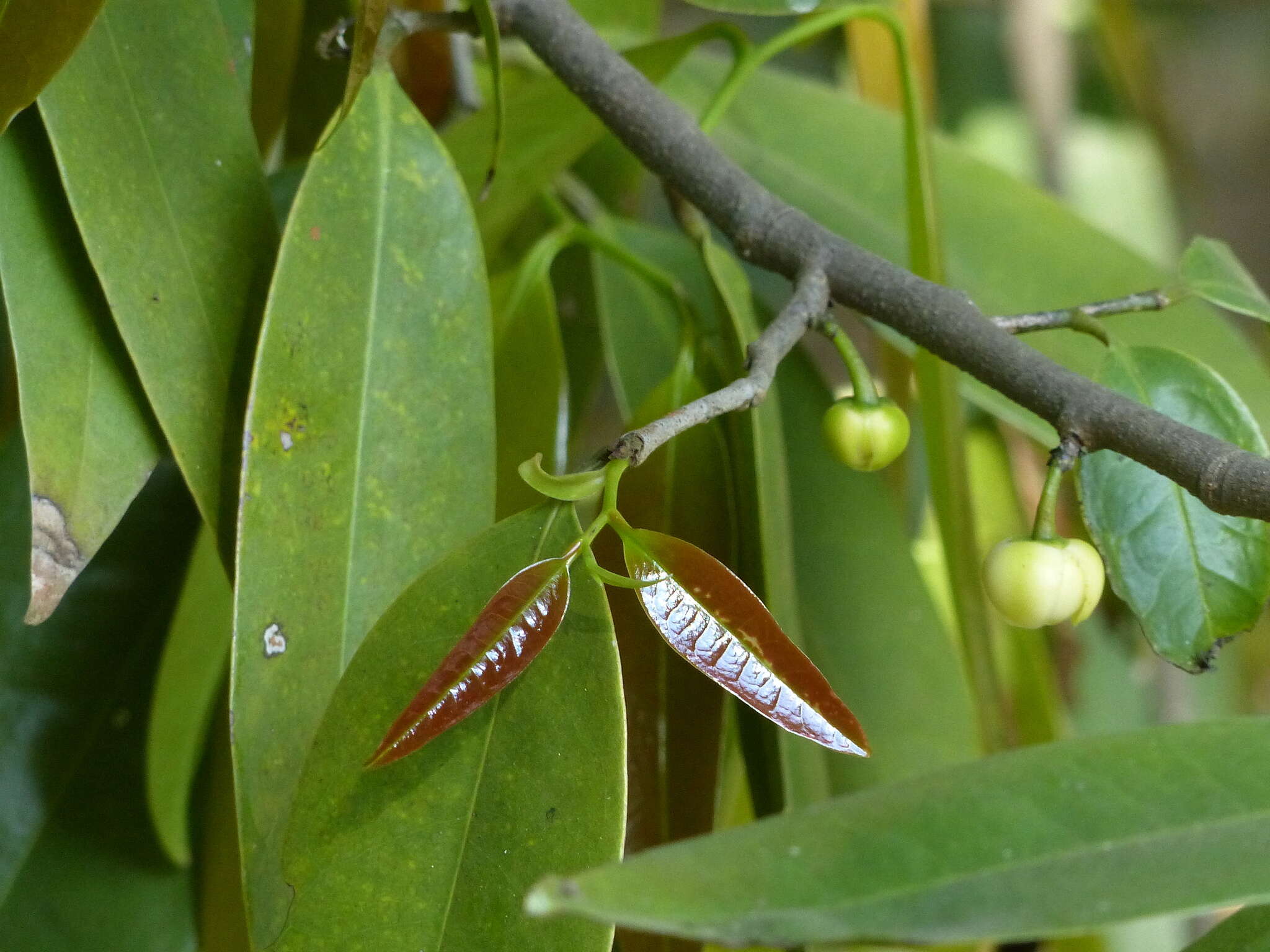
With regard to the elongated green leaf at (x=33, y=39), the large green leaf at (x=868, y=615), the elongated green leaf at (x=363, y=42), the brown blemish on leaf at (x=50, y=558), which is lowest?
the large green leaf at (x=868, y=615)

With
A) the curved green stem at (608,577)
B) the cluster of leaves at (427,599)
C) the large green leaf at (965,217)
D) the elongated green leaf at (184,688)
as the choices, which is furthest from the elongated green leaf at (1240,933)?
the elongated green leaf at (184,688)

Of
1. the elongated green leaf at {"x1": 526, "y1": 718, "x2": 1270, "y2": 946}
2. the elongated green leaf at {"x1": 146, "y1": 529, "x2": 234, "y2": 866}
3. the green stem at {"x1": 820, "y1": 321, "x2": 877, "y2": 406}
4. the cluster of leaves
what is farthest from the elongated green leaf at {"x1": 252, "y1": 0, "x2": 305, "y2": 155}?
the elongated green leaf at {"x1": 526, "y1": 718, "x2": 1270, "y2": 946}

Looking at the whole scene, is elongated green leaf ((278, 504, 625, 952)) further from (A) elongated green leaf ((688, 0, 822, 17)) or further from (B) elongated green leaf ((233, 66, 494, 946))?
(A) elongated green leaf ((688, 0, 822, 17))

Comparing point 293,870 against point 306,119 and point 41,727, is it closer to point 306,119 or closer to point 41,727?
point 41,727

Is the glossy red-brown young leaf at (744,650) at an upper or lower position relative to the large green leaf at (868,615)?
upper

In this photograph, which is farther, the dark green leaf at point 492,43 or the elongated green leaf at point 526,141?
the elongated green leaf at point 526,141

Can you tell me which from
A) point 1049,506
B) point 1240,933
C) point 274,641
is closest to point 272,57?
point 274,641

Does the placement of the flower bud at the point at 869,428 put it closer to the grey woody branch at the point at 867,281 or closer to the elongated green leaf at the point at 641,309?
the grey woody branch at the point at 867,281

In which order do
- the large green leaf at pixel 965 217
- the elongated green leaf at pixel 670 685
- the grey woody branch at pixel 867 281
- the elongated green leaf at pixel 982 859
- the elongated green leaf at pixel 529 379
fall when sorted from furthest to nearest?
the large green leaf at pixel 965 217, the elongated green leaf at pixel 529 379, the elongated green leaf at pixel 670 685, the grey woody branch at pixel 867 281, the elongated green leaf at pixel 982 859
